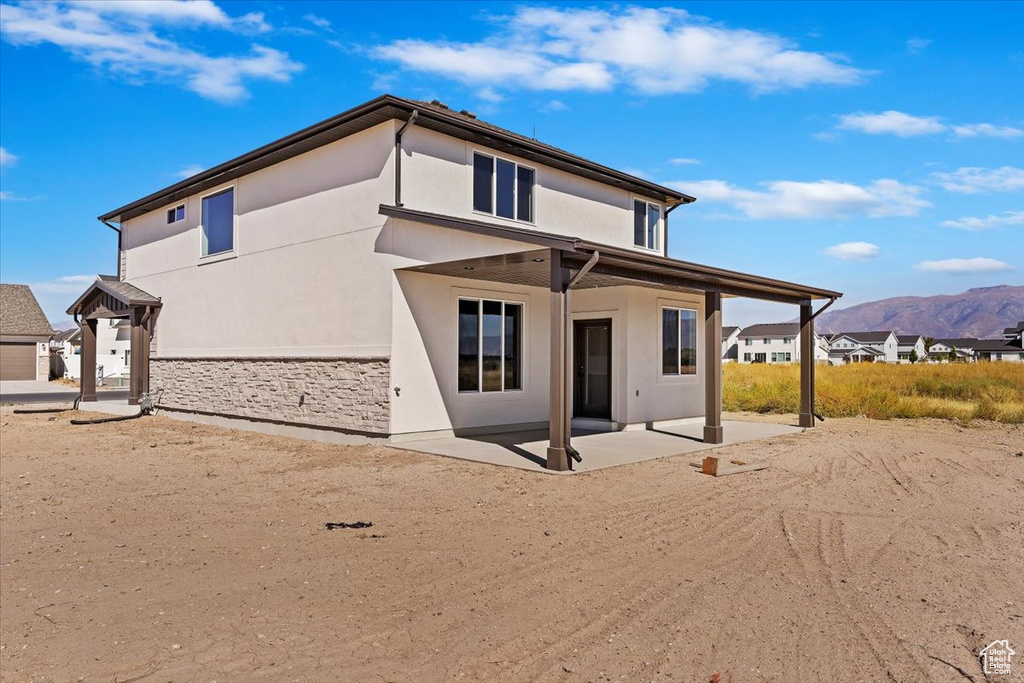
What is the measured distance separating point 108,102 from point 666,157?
1282cm

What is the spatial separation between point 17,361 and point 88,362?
2053 centimetres

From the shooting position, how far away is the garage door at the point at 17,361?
1364 inches

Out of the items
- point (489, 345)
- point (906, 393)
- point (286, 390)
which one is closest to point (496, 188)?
point (489, 345)

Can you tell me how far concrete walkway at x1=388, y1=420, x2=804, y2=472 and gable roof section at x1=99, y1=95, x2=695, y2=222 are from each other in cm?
580

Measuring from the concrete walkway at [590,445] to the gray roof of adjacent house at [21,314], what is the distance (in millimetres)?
33508

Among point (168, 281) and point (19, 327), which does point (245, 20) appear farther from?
point (19, 327)

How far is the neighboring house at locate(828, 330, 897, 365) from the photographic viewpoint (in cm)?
8362

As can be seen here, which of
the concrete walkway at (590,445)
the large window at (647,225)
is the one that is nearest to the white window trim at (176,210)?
the concrete walkway at (590,445)

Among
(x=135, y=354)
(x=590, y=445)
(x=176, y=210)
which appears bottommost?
(x=590, y=445)

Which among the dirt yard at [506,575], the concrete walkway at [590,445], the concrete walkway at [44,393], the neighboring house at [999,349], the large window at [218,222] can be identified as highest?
the large window at [218,222]

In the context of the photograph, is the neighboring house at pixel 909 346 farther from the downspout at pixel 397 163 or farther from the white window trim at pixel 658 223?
the downspout at pixel 397 163

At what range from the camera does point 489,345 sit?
1309cm

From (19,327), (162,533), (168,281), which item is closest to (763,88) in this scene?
(162,533)

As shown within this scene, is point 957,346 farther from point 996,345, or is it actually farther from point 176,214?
point 176,214
